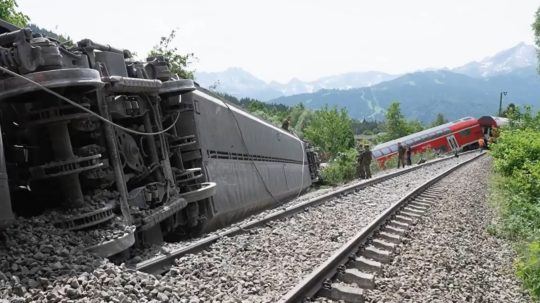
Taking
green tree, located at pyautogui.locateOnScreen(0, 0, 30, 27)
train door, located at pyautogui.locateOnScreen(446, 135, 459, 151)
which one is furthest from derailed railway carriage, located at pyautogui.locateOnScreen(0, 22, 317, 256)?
train door, located at pyautogui.locateOnScreen(446, 135, 459, 151)

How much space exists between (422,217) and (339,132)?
59370mm

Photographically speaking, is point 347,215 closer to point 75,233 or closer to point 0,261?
point 75,233

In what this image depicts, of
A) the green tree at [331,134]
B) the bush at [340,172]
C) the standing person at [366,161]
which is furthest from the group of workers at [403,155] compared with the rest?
the green tree at [331,134]

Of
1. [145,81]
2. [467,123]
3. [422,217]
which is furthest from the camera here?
[467,123]

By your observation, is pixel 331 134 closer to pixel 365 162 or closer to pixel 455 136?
pixel 455 136

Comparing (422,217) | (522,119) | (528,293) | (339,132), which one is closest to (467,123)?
(522,119)

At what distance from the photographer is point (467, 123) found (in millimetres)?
43562

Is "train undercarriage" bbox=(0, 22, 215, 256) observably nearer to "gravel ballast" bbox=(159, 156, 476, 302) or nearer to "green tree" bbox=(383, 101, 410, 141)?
"gravel ballast" bbox=(159, 156, 476, 302)

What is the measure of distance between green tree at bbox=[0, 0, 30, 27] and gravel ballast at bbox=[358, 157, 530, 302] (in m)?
15.6

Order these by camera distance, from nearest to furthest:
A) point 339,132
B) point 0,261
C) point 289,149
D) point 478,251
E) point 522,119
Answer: point 0,261 → point 478,251 → point 289,149 → point 522,119 → point 339,132

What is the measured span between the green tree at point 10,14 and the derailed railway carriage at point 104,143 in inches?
448

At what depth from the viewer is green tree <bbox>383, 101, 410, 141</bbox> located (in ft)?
330

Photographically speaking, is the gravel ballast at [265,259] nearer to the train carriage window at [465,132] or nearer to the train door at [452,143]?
the train door at [452,143]

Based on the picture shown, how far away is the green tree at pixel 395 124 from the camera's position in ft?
330
